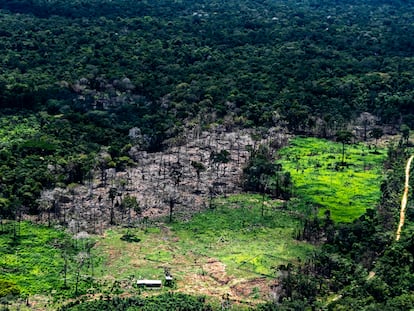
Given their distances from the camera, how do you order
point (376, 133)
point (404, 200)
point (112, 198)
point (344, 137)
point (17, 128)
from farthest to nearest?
1. point (376, 133)
2. point (344, 137)
3. point (17, 128)
4. point (404, 200)
5. point (112, 198)

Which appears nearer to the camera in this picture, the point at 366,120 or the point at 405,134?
the point at 405,134

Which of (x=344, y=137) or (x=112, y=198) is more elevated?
(x=344, y=137)

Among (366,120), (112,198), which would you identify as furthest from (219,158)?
(366,120)

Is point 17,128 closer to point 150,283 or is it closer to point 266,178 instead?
point 266,178

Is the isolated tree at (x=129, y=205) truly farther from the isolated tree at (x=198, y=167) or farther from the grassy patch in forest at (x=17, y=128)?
the grassy patch in forest at (x=17, y=128)

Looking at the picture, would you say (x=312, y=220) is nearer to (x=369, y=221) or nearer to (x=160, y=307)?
(x=369, y=221)

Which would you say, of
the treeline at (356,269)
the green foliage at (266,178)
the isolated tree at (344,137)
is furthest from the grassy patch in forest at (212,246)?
the isolated tree at (344,137)

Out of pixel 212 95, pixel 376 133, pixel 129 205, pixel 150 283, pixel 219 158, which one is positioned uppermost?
pixel 212 95
